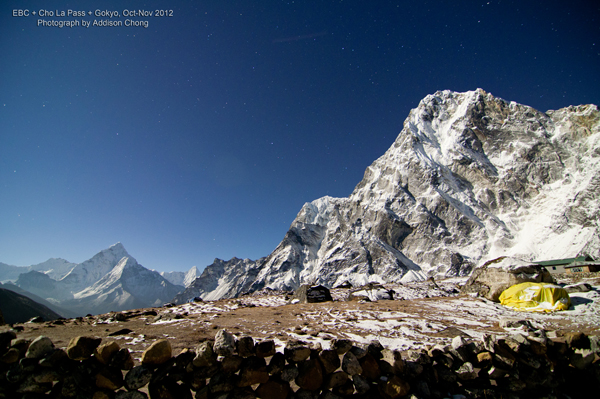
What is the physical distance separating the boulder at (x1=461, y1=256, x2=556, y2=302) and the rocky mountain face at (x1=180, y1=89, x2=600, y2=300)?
114279 mm

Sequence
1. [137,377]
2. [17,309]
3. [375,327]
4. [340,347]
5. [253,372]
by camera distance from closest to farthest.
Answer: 1. [137,377]
2. [253,372]
3. [340,347]
4. [375,327]
5. [17,309]

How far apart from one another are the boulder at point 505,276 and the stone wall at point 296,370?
44.6 feet

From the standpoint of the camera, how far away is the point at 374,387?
170 inches

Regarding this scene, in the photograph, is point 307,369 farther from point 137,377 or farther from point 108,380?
point 108,380

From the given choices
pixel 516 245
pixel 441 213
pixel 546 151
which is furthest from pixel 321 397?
pixel 546 151

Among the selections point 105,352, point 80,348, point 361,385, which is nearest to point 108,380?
point 105,352

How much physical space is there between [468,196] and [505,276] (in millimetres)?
160748

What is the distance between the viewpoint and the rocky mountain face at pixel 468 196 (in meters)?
111

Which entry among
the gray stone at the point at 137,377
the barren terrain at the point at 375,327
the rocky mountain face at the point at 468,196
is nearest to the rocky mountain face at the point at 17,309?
the barren terrain at the point at 375,327

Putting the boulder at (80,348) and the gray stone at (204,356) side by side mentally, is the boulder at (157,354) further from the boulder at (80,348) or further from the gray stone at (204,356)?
the boulder at (80,348)

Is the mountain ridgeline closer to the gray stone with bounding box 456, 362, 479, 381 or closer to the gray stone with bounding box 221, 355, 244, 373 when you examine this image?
the gray stone with bounding box 456, 362, 479, 381

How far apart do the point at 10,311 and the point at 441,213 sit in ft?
672

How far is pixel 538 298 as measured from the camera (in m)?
13.0

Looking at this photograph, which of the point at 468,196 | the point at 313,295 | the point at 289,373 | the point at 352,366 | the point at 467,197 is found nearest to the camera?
the point at 289,373
